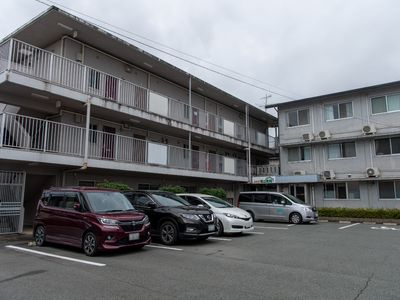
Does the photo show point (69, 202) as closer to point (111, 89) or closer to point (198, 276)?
point (198, 276)

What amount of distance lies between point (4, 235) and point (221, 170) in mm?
13043

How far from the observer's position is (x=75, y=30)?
1485 centimetres

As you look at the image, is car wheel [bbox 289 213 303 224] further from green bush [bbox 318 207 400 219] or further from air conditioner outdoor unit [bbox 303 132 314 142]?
air conditioner outdoor unit [bbox 303 132 314 142]

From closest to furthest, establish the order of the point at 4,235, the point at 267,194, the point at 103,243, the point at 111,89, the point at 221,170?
the point at 103,243
the point at 4,235
the point at 111,89
the point at 267,194
the point at 221,170

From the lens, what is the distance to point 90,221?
29.6ft

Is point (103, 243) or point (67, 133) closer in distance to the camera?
point (103, 243)

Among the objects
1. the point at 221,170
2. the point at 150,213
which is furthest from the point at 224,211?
the point at 221,170

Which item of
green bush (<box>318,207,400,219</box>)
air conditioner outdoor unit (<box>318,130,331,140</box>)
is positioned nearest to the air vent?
air conditioner outdoor unit (<box>318,130,331,140</box>)

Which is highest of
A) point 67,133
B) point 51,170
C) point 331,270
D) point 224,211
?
point 67,133

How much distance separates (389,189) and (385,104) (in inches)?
215

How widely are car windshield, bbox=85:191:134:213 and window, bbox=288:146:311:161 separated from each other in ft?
61.5

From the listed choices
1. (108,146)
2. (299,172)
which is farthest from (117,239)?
(299,172)

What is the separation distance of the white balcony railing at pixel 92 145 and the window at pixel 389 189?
35.6 feet

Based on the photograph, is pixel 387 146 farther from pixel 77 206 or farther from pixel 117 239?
pixel 77 206
